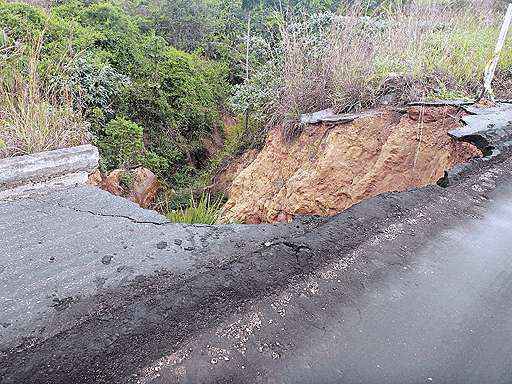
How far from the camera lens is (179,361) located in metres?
1.41

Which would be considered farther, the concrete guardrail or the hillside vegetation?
the hillside vegetation

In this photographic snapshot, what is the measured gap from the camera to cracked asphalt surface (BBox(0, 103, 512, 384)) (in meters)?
1.45

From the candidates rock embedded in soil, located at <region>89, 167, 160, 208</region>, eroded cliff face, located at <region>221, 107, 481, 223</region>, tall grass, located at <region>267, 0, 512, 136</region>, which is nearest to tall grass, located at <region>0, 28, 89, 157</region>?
rock embedded in soil, located at <region>89, 167, 160, 208</region>

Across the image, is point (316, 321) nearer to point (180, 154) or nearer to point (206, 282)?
point (206, 282)

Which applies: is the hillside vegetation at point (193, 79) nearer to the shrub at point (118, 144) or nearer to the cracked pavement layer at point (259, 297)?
the shrub at point (118, 144)

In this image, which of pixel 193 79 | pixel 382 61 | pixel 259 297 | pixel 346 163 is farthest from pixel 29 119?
pixel 193 79

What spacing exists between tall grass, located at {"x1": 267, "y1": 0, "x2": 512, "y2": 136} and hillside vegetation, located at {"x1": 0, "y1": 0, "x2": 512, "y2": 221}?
19 millimetres

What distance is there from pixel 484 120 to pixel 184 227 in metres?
3.20

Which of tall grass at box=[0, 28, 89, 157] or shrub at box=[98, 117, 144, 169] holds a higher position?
tall grass at box=[0, 28, 89, 157]

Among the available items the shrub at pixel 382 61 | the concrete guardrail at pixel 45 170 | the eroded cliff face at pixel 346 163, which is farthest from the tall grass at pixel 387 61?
the concrete guardrail at pixel 45 170

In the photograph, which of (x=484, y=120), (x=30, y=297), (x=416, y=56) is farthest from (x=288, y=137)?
(x=30, y=297)

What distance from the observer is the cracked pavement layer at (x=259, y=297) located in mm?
1447

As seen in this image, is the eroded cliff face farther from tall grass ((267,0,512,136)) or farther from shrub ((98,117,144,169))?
shrub ((98,117,144,169))

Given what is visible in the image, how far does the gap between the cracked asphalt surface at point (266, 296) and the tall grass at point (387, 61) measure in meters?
2.91
